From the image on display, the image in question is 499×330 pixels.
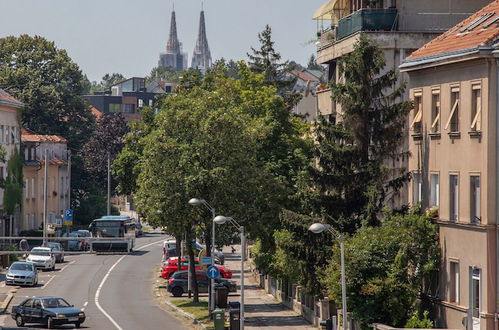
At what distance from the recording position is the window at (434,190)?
1907 inches

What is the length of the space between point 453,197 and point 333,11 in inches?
881

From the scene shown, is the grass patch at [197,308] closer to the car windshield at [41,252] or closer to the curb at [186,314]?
the curb at [186,314]

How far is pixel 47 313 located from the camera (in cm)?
6016

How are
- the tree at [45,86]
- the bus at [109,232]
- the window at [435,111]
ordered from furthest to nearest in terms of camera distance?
the tree at [45,86] < the bus at [109,232] < the window at [435,111]

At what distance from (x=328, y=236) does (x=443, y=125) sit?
9481 millimetres

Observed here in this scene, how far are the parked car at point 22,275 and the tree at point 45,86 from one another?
5380 centimetres

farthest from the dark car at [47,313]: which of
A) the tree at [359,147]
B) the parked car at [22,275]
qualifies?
the parked car at [22,275]

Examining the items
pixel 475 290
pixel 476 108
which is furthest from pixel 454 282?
pixel 476 108

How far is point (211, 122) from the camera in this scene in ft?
214

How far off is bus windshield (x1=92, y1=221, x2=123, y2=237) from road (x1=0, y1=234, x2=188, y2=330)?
6.38 feet

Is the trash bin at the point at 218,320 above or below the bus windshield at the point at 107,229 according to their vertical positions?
below

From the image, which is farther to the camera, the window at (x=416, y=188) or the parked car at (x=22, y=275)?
the parked car at (x=22, y=275)

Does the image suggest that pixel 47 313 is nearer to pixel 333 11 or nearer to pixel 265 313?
pixel 265 313

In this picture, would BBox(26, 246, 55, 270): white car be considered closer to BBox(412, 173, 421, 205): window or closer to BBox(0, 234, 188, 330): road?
BBox(0, 234, 188, 330): road
